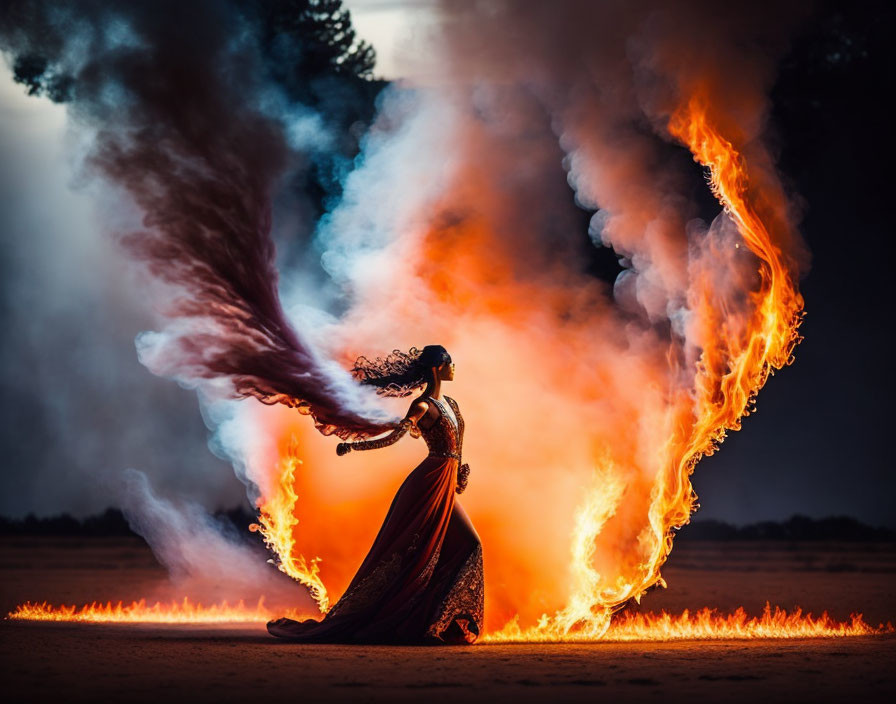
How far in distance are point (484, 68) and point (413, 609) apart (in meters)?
8.88

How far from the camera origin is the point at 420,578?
14898mm

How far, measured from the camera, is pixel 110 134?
1742 cm

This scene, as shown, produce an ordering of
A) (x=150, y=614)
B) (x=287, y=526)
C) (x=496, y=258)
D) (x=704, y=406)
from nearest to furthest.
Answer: (x=704, y=406) → (x=287, y=526) → (x=496, y=258) → (x=150, y=614)

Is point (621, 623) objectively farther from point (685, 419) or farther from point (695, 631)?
point (685, 419)

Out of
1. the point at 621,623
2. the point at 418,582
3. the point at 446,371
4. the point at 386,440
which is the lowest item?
the point at 418,582

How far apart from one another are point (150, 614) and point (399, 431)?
23.4 feet

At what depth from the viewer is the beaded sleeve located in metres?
15.2

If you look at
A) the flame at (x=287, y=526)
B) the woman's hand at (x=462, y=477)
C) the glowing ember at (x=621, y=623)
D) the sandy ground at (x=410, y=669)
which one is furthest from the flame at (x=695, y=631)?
the flame at (x=287, y=526)

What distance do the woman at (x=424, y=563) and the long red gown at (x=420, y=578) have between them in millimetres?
12

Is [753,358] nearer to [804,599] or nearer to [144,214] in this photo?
[144,214]

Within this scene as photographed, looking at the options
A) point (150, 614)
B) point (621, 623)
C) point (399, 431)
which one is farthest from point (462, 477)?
point (150, 614)

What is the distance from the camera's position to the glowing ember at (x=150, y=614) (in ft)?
62.0

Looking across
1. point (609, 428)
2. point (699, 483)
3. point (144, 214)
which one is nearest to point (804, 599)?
point (699, 483)

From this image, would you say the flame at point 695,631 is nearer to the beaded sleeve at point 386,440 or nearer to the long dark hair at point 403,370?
the beaded sleeve at point 386,440
